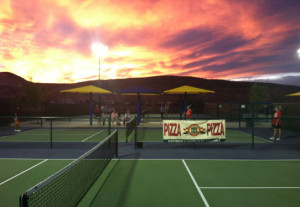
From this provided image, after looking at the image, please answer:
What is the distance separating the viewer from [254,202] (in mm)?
5352

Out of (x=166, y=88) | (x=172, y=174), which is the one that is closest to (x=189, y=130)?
(x=172, y=174)

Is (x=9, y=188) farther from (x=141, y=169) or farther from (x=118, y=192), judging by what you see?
(x=141, y=169)

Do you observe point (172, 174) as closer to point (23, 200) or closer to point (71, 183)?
point (71, 183)

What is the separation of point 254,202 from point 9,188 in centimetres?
648

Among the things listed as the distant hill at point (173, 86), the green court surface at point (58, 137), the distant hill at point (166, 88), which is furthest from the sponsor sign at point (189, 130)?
the distant hill at point (173, 86)

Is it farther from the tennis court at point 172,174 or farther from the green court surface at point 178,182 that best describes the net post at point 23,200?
the green court surface at point 178,182

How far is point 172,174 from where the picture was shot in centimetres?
727

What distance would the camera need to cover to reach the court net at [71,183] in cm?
398

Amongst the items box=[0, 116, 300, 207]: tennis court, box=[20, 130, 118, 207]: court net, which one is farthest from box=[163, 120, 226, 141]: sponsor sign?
box=[20, 130, 118, 207]: court net

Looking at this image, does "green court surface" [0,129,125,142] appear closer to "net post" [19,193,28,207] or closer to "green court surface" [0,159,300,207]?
"green court surface" [0,159,300,207]

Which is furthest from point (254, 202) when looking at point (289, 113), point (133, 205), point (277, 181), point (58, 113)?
point (58, 113)

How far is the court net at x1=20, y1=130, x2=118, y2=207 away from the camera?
398 centimetres

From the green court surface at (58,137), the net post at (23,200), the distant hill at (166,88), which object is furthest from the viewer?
the distant hill at (166,88)

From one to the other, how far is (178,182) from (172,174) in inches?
27.4
